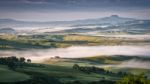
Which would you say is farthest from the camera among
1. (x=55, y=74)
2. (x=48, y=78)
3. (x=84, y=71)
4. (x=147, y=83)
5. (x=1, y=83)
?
(x=84, y=71)

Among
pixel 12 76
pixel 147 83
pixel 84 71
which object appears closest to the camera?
pixel 147 83

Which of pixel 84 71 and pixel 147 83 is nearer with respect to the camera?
pixel 147 83

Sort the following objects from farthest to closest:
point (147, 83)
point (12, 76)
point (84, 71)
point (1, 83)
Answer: point (84, 71) < point (12, 76) < point (1, 83) < point (147, 83)

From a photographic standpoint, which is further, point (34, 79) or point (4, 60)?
point (4, 60)

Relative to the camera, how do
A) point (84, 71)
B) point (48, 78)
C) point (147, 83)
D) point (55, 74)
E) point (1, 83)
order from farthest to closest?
point (84, 71) → point (55, 74) → point (48, 78) → point (1, 83) → point (147, 83)

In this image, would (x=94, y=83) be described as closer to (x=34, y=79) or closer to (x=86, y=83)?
(x=86, y=83)

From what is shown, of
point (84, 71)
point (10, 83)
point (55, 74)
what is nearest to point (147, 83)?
point (10, 83)

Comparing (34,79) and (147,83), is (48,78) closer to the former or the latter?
(34,79)

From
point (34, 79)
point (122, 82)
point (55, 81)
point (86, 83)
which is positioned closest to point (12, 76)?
point (34, 79)
